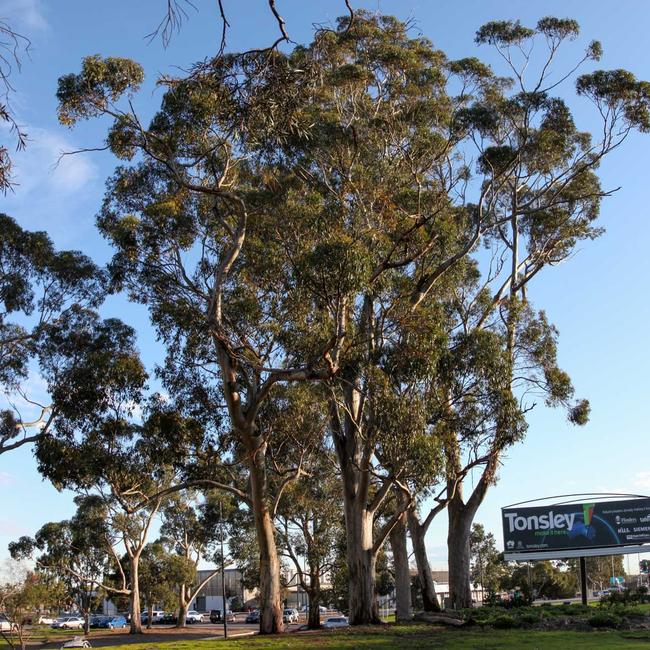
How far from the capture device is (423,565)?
2961 centimetres

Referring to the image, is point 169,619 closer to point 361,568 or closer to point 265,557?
point 265,557

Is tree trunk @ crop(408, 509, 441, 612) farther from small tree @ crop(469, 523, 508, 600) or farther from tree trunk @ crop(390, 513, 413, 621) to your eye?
small tree @ crop(469, 523, 508, 600)

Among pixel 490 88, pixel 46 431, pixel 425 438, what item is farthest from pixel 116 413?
pixel 490 88

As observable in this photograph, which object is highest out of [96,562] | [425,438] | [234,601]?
[425,438]

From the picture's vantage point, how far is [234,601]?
9200cm

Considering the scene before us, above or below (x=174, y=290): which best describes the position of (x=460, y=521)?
below

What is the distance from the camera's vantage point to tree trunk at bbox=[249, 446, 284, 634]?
2372 centimetres

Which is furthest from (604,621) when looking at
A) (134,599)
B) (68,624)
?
(68,624)

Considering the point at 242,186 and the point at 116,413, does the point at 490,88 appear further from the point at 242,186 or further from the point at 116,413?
the point at 116,413

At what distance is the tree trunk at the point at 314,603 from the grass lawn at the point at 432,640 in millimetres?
20757

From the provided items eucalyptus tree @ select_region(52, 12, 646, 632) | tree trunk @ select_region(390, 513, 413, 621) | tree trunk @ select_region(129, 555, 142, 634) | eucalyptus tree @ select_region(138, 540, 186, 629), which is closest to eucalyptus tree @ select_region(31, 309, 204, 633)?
eucalyptus tree @ select_region(52, 12, 646, 632)

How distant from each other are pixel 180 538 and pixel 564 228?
39.9 m

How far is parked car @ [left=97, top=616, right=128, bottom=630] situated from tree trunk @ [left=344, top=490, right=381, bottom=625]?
52181 millimetres

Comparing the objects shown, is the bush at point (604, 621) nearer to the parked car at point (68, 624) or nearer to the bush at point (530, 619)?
the bush at point (530, 619)
